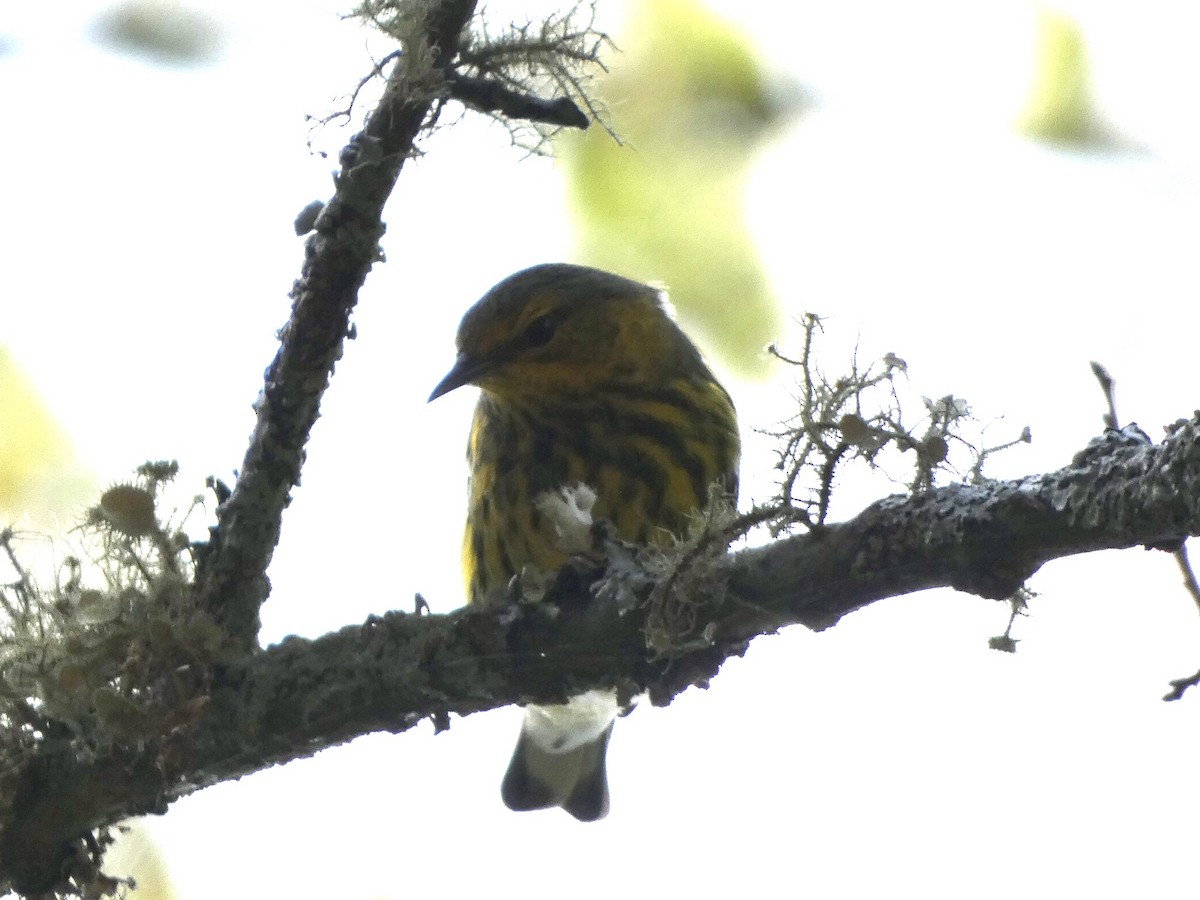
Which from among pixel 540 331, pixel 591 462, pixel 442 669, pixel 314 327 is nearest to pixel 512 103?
pixel 314 327

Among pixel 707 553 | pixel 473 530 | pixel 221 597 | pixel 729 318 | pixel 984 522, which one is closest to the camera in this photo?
pixel 984 522

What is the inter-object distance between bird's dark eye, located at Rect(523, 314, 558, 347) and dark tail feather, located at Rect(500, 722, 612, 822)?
55.6 inches

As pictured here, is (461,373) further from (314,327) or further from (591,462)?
(314,327)

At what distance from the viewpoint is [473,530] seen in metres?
3.42

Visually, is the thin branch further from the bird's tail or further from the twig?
the bird's tail

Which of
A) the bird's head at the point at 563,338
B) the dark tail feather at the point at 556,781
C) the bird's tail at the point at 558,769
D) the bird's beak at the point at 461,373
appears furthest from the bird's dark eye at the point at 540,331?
the dark tail feather at the point at 556,781

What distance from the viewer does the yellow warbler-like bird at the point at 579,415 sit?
3199 millimetres

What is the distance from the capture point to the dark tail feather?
421 cm

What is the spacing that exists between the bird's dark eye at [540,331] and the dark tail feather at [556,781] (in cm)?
141

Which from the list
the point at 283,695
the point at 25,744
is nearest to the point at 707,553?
the point at 283,695

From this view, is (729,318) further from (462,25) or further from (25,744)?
(25,744)

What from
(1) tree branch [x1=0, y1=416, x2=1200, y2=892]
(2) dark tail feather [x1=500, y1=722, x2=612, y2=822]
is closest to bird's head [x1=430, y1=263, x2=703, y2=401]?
(1) tree branch [x1=0, y1=416, x2=1200, y2=892]

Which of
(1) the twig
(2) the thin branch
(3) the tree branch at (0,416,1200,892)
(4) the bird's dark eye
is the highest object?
(4) the bird's dark eye

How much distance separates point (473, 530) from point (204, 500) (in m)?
1.35
